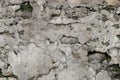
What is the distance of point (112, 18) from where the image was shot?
2.85 m

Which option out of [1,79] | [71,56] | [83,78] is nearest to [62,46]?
Result: [71,56]

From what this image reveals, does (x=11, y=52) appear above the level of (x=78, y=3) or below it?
below

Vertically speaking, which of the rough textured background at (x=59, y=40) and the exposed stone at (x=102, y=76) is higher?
the rough textured background at (x=59, y=40)

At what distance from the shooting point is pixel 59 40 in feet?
9.52

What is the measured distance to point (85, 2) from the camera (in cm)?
293

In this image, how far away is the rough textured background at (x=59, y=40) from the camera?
2842 millimetres

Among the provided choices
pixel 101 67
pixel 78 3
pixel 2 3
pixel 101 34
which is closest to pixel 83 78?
pixel 101 67

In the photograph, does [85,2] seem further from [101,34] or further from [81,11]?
[101,34]

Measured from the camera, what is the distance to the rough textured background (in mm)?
2842

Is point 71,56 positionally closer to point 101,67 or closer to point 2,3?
point 101,67

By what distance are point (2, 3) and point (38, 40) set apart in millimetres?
445

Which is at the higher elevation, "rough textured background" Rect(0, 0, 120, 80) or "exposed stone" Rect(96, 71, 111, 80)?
"rough textured background" Rect(0, 0, 120, 80)

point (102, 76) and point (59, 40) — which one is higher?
point (59, 40)

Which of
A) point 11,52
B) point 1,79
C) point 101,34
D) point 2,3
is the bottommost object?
point 1,79
